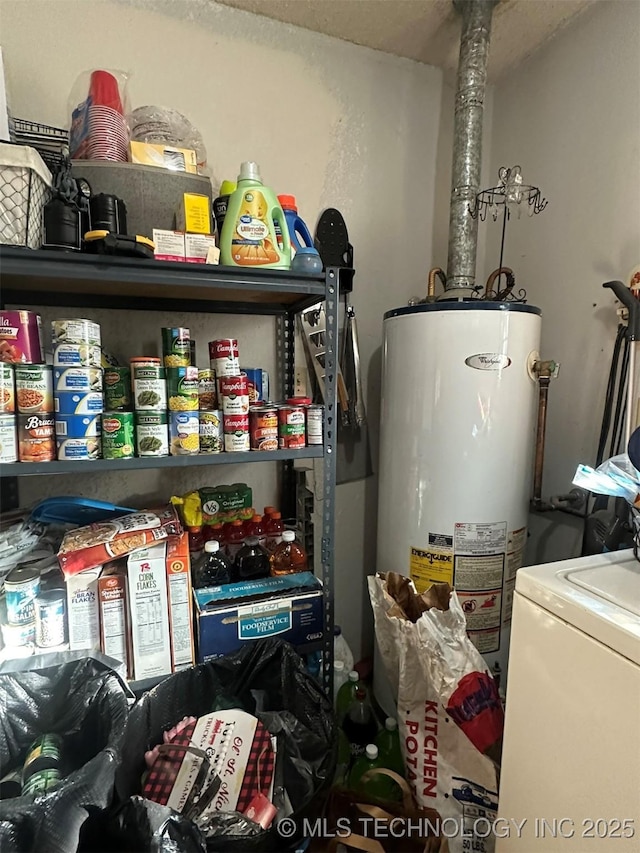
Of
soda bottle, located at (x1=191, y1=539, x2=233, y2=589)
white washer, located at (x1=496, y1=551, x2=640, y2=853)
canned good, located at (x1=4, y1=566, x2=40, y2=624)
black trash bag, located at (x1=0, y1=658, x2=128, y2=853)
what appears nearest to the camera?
white washer, located at (x1=496, y1=551, x2=640, y2=853)

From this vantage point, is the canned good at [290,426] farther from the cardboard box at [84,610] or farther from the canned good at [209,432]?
the cardboard box at [84,610]

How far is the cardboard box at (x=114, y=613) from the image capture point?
1.00 meters

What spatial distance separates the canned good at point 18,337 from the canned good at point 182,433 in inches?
11.2

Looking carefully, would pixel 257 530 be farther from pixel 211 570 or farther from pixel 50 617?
pixel 50 617

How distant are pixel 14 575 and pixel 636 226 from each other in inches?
66.7

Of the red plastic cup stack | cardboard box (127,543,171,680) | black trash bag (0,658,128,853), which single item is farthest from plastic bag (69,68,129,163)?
black trash bag (0,658,128,853)

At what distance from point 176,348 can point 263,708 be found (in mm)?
804

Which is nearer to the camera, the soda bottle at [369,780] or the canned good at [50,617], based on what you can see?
the canned good at [50,617]

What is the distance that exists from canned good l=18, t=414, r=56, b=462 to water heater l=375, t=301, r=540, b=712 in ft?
2.77

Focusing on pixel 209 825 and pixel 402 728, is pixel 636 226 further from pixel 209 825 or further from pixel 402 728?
pixel 209 825

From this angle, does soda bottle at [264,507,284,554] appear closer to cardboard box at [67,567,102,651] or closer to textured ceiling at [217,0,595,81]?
cardboard box at [67,567,102,651]

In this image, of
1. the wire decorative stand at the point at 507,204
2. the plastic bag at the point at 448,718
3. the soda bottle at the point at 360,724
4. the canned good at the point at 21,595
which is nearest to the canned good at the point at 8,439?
the canned good at the point at 21,595

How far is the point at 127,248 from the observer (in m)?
0.90

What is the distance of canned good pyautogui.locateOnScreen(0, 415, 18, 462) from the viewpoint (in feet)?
2.89
